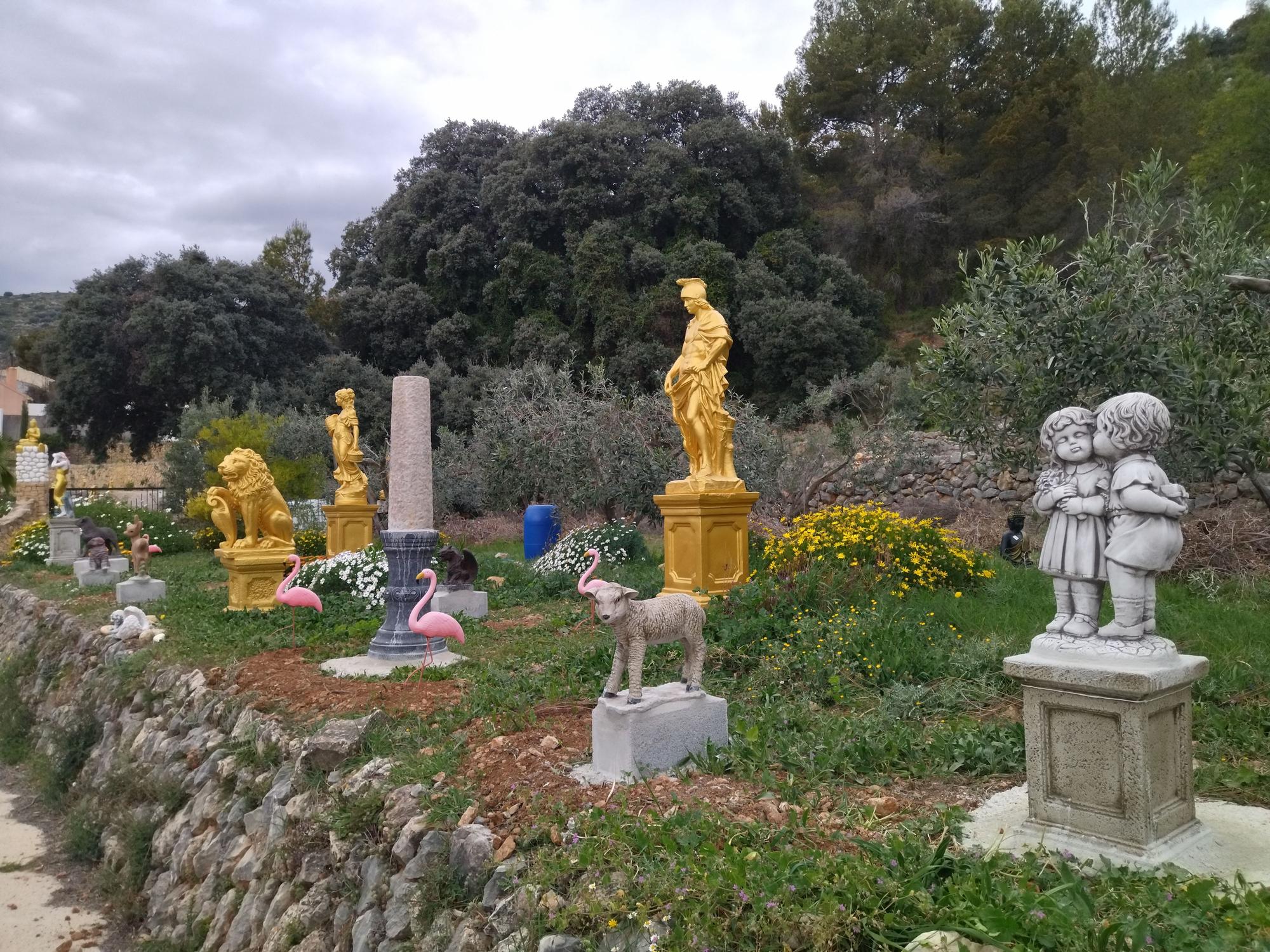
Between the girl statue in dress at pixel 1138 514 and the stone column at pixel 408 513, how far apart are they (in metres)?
5.67

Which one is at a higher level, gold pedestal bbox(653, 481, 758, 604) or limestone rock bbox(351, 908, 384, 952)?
gold pedestal bbox(653, 481, 758, 604)

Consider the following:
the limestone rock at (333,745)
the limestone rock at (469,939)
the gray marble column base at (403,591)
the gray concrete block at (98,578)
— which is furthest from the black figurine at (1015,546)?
the gray concrete block at (98,578)

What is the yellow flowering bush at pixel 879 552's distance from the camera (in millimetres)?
8039

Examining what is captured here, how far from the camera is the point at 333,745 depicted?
5.04 metres

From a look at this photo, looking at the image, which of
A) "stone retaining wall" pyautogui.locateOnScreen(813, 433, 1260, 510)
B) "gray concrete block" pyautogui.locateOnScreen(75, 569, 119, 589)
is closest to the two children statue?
"stone retaining wall" pyautogui.locateOnScreen(813, 433, 1260, 510)

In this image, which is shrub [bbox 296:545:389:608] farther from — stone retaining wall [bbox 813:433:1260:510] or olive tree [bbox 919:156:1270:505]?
stone retaining wall [bbox 813:433:1260:510]

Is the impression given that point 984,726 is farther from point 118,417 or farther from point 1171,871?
point 118,417

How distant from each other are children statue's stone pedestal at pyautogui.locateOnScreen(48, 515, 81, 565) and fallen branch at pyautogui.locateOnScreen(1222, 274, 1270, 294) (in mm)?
18528

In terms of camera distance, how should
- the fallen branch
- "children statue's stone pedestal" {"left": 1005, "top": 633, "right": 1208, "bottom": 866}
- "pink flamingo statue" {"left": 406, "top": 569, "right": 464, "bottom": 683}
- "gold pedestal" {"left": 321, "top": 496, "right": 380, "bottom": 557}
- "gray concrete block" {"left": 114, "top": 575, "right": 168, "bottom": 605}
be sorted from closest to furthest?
1. "children statue's stone pedestal" {"left": 1005, "top": 633, "right": 1208, "bottom": 866}
2. the fallen branch
3. "pink flamingo statue" {"left": 406, "top": 569, "right": 464, "bottom": 683}
4. "gray concrete block" {"left": 114, "top": 575, "right": 168, "bottom": 605}
5. "gold pedestal" {"left": 321, "top": 496, "right": 380, "bottom": 557}

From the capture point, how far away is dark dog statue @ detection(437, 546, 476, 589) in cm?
978

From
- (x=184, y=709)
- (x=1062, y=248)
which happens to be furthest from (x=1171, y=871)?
(x=1062, y=248)

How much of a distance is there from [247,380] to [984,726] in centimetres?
2684

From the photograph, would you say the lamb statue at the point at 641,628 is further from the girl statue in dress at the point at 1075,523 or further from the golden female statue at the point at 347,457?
the golden female statue at the point at 347,457

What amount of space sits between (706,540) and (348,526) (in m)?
8.68
